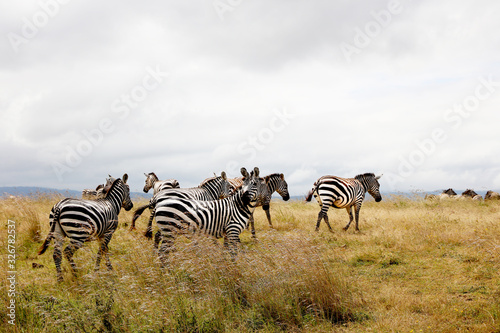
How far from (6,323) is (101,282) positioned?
1458mm

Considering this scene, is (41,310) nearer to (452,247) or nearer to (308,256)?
(308,256)

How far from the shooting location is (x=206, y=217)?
27.0ft

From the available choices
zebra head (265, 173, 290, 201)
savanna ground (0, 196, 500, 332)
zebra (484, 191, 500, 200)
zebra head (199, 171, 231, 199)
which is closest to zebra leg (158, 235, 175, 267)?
savanna ground (0, 196, 500, 332)

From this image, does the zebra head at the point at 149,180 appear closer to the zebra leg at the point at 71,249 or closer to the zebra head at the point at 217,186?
the zebra head at the point at 217,186

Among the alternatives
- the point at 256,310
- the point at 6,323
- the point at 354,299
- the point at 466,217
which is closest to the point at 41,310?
the point at 6,323

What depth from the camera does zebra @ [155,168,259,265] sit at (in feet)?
25.7

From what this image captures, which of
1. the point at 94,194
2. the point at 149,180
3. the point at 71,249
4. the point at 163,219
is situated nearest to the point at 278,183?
the point at 149,180

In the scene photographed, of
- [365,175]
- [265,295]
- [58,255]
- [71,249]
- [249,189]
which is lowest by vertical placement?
[265,295]

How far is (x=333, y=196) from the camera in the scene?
13641mm

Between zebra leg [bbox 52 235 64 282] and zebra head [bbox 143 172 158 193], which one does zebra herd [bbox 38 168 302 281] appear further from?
zebra head [bbox 143 172 158 193]

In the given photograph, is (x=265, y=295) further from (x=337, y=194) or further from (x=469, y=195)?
(x=469, y=195)

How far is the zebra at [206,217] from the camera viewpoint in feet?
25.7

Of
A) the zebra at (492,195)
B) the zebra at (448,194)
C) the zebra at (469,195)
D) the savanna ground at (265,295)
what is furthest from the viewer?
the zebra at (448,194)

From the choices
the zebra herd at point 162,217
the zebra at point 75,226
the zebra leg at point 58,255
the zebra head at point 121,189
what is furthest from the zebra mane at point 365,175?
the zebra leg at point 58,255
